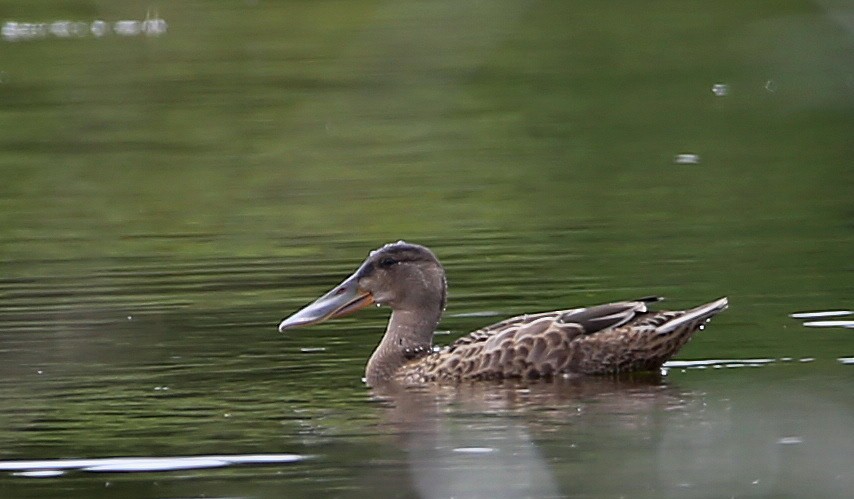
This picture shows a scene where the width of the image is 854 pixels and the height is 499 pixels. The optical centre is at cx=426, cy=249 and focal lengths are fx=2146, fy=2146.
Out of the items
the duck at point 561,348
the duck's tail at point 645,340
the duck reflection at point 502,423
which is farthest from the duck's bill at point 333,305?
the duck's tail at point 645,340

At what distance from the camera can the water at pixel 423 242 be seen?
25.9 feet

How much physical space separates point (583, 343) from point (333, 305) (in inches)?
56.6

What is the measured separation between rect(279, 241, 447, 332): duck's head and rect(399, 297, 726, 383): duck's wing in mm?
763

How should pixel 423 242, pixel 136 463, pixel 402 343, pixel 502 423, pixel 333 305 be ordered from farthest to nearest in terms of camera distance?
pixel 423 242, pixel 333 305, pixel 402 343, pixel 502 423, pixel 136 463

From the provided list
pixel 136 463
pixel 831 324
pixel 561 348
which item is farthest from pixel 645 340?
pixel 136 463

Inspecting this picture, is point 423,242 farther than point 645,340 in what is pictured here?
Yes

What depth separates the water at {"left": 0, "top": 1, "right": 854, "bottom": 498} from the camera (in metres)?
7.90

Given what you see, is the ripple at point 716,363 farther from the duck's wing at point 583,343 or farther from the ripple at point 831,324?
the ripple at point 831,324

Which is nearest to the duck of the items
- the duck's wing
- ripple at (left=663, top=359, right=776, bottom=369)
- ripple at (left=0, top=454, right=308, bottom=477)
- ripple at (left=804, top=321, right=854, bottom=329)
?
the duck's wing

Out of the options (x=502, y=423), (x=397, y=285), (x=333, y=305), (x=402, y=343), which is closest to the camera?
(x=502, y=423)

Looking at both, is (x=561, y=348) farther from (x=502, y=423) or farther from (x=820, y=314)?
(x=820, y=314)

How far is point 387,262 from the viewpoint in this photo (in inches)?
430

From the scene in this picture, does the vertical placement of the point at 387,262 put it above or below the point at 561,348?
above

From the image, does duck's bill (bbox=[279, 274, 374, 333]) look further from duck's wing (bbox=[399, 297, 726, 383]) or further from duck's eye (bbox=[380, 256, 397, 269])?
duck's wing (bbox=[399, 297, 726, 383])
